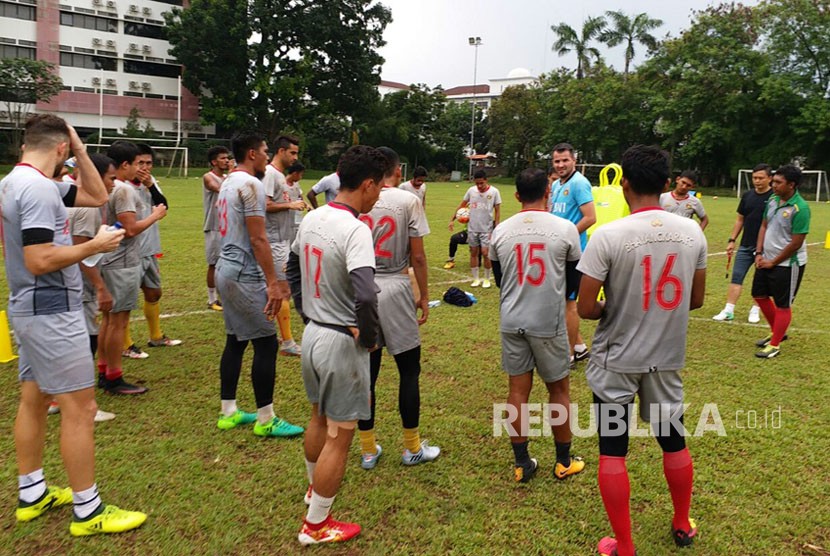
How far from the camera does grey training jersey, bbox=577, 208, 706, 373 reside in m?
2.95

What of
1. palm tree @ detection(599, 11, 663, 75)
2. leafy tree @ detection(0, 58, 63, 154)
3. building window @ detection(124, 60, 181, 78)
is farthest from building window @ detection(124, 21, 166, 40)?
palm tree @ detection(599, 11, 663, 75)

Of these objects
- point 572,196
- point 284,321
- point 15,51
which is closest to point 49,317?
point 284,321

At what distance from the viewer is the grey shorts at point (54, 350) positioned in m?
3.14

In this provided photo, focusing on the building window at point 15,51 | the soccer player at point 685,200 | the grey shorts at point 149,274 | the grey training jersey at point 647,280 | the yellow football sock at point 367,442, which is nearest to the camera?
the grey training jersey at point 647,280

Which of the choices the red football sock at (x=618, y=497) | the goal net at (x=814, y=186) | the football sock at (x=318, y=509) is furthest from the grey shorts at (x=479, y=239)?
the goal net at (x=814, y=186)

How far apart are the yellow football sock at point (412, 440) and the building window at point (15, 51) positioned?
54202mm

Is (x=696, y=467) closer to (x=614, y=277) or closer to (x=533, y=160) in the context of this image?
(x=614, y=277)

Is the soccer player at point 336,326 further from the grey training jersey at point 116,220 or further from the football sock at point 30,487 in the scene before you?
the grey training jersey at point 116,220

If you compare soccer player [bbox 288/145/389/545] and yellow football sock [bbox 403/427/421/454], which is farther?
yellow football sock [bbox 403/427/421/454]

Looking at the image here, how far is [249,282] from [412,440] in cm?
168

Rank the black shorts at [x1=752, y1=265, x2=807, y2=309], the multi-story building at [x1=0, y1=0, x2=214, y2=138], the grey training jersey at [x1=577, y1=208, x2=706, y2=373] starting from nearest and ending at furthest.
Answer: the grey training jersey at [x1=577, y1=208, x2=706, y2=373] < the black shorts at [x1=752, y1=265, x2=807, y2=309] < the multi-story building at [x1=0, y1=0, x2=214, y2=138]

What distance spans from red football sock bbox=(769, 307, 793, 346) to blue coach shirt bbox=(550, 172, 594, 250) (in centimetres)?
240

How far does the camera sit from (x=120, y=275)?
5.40 meters

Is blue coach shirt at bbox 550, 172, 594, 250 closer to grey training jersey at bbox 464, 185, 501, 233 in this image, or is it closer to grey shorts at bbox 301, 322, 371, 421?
grey shorts at bbox 301, 322, 371, 421
